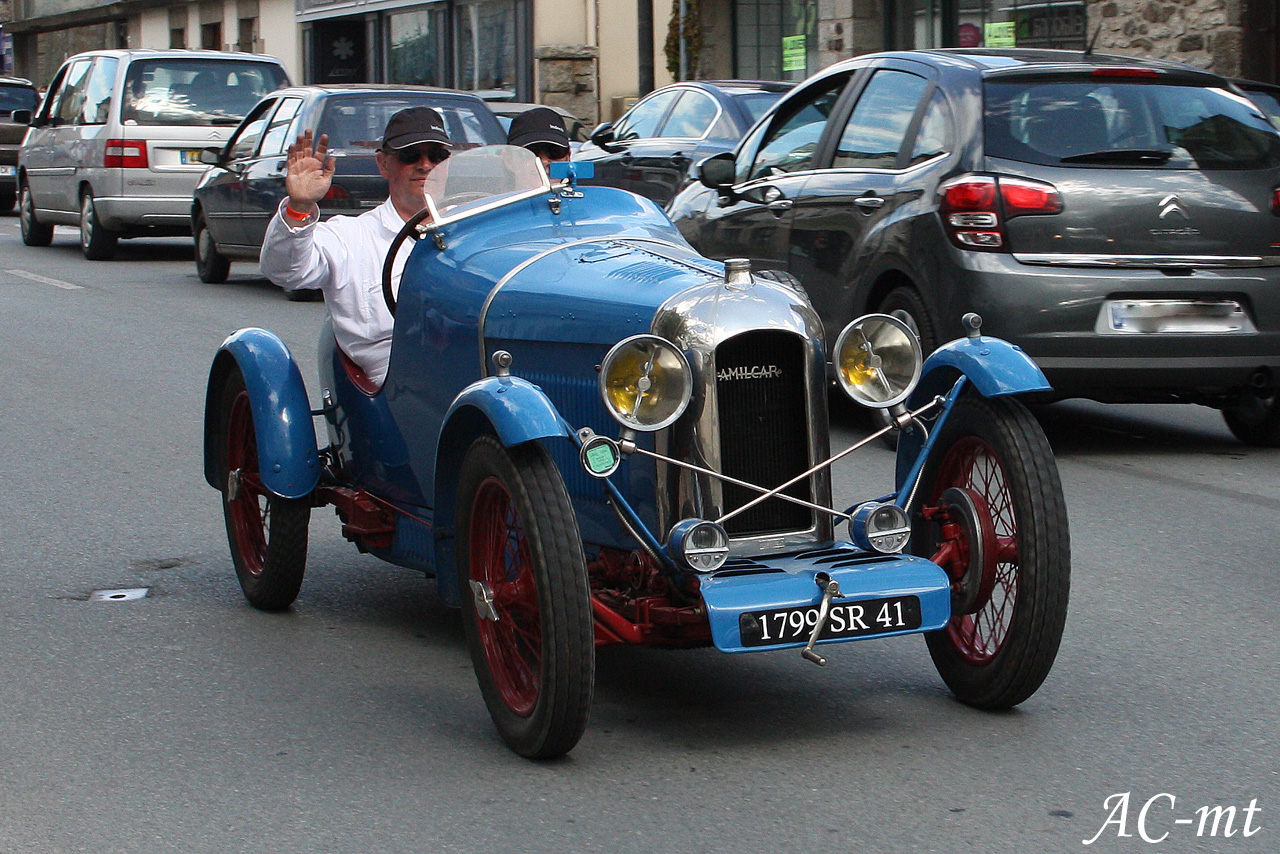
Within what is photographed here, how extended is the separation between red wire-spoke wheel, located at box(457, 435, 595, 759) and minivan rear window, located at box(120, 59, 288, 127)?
14.4 meters

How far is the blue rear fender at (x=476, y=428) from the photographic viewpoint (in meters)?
3.96

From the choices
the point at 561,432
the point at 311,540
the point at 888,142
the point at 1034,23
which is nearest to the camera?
the point at 561,432

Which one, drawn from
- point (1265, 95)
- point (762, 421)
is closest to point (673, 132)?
point (1265, 95)

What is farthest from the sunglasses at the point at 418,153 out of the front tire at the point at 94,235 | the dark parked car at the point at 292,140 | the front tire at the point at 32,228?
the front tire at the point at 32,228

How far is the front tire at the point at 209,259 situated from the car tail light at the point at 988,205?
9562 mm

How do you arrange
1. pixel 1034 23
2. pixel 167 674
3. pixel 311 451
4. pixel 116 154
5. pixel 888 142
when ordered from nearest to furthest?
pixel 167 674 < pixel 311 451 < pixel 888 142 < pixel 116 154 < pixel 1034 23

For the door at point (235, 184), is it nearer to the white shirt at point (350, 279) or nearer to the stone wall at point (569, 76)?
the white shirt at point (350, 279)

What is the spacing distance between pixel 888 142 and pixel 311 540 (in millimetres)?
3337

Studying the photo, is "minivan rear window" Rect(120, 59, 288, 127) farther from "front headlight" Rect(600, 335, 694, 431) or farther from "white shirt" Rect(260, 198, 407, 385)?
"front headlight" Rect(600, 335, 694, 431)

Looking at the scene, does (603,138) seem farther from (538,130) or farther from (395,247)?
(395,247)

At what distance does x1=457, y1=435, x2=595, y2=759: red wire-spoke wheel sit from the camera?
3.86m

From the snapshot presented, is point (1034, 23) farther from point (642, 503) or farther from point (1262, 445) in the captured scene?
point (642, 503)

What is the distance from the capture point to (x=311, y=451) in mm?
5340

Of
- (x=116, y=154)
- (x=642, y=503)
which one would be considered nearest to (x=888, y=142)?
(x=642, y=503)
